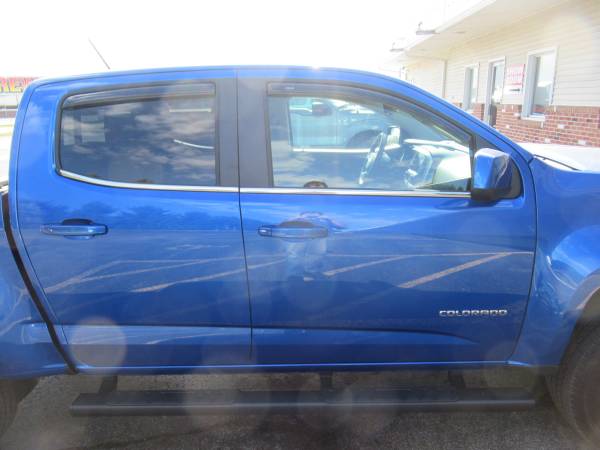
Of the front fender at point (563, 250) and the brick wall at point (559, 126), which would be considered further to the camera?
the brick wall at point (559, 126)

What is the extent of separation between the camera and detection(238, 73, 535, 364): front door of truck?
217 cm

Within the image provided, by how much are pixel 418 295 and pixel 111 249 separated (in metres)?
1.42

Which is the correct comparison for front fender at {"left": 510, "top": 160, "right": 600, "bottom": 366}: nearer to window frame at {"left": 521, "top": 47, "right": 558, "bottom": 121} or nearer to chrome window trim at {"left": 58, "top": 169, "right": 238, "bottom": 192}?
chrome window trim at {"left": 58, "top": 169, "right": 238, "bottom": 192}

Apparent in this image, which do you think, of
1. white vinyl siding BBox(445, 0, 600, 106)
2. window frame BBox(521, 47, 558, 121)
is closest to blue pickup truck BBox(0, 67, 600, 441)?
white vinyl siding BBox(445, 0, 600, 106)

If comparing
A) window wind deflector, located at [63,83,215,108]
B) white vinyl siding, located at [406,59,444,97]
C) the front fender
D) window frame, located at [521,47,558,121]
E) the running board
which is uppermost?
white vinyl siding, located at [406,59,444,97]

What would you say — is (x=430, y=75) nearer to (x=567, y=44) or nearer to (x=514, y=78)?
(x=514, y=78)

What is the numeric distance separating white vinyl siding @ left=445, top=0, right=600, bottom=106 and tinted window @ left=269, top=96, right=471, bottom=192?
7.76 meters

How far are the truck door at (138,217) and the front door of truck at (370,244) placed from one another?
0.44 feet

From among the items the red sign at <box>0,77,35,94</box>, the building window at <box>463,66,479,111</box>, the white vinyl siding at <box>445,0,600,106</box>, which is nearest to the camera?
the white vinyl siding at <box>445,0,600,106</box>

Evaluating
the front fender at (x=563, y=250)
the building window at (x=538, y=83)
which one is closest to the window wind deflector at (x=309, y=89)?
the front fender at (x=563, y=250)

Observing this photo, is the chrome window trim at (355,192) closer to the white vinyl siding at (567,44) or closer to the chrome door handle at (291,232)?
the chrome door handle at (291,232)

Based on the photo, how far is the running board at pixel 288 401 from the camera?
2.29 m

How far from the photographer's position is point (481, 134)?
7.35 feet

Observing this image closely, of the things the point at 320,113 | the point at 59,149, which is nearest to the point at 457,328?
the point at 320,113
